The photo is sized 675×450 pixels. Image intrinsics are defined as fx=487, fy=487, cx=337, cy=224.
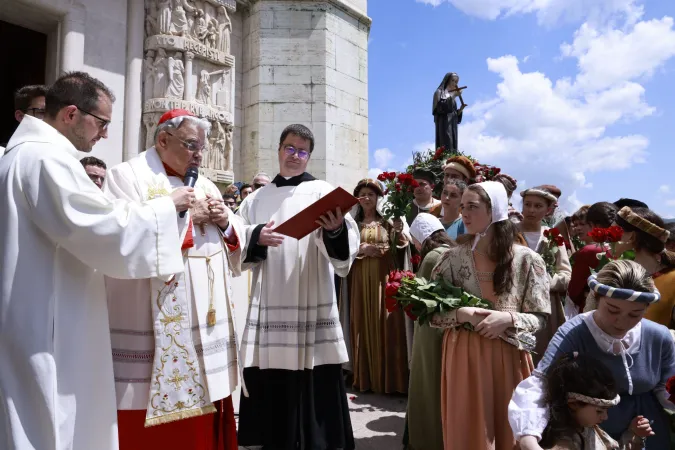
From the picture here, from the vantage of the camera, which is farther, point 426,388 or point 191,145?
point 426,388

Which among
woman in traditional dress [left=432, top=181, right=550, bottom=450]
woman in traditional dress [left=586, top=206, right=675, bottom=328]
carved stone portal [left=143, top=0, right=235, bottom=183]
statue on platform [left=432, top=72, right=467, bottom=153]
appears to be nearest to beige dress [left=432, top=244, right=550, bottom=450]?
woman in traditional dress [left=432, top=181, right=550, bottom=450]

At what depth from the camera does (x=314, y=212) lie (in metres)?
2.99

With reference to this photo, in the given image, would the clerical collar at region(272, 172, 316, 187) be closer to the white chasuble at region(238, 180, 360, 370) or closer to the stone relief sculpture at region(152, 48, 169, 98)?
the white chasuble at region(238, 180, 360, 370)

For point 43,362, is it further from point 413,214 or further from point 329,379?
point 413,214

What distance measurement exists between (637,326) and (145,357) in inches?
90.0

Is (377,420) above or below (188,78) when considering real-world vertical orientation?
below

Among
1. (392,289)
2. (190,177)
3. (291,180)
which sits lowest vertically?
(392,289)

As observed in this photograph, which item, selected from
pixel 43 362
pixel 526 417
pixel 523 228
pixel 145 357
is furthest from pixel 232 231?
pixel 523 228

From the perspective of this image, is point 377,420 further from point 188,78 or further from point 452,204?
point 188,78

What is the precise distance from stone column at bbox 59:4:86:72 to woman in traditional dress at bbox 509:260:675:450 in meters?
5.66

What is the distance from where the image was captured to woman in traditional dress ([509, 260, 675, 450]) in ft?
6.79

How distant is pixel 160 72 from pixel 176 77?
0.21 metres

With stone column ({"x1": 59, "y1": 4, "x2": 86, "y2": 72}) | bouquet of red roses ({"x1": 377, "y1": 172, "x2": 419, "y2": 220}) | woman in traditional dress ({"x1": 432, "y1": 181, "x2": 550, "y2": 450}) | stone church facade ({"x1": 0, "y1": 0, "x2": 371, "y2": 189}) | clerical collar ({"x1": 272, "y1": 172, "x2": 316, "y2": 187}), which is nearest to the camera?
woman in traditional dress ({"x1": 432, "y1": 181, "x2": 550, "y2": 450})

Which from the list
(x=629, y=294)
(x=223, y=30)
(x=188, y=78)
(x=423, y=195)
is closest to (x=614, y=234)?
(x=629, y=294)
